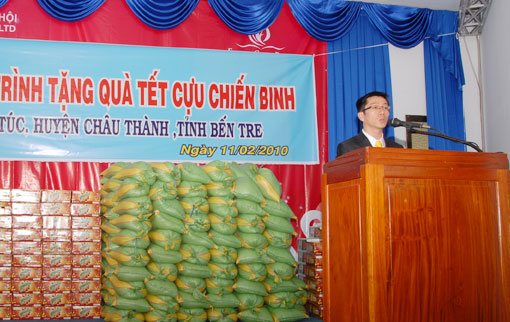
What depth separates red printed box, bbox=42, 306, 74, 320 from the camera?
336 centimetres

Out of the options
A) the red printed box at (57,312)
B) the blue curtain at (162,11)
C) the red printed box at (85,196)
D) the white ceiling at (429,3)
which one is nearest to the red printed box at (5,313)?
the red printed box at (57,312)

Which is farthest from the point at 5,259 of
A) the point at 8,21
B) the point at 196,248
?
the point at 8,21

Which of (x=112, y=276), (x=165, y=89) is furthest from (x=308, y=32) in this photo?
(x=112, y=276)

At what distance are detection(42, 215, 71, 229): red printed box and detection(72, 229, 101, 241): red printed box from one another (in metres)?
0.07

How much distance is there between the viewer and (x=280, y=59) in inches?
166

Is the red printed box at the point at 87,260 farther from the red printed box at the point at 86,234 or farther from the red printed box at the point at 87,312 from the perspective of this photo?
the red printed box at the point at 87,312

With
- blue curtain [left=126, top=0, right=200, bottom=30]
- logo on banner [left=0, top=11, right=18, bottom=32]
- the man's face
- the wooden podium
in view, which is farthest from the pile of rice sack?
the wooden podium

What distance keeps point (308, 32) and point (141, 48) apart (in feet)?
4.73

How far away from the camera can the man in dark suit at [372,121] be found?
110 inches

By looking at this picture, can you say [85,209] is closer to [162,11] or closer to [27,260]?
[27,260]

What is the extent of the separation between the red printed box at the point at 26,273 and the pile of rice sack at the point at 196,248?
1.51 ft

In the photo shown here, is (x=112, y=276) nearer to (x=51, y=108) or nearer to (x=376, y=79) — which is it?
(x=51, y=108)

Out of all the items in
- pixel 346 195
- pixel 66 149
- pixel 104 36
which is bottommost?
pixel 346 195

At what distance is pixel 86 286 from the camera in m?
3.40
